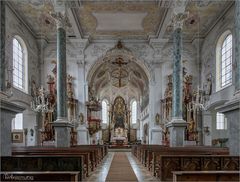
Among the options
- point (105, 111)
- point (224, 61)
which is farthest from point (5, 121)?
point (105, 111)

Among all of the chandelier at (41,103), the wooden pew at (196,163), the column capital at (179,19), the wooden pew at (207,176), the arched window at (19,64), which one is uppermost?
the column capital at (179,19)

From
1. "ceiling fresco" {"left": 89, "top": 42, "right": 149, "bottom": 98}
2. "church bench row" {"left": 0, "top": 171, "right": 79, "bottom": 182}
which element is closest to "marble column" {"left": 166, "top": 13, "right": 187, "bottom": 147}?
"church bench row" {"left": 0, "top": 171, "right": 79, "bottom": 182}

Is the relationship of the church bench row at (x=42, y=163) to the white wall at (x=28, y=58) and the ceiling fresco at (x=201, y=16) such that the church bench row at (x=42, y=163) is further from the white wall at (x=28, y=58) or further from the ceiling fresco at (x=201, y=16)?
the ceiling fresco at (x=201, y=16)

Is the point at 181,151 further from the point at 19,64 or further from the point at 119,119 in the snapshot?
the point at 119,119

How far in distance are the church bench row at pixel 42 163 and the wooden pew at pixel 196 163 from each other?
89.2 inches

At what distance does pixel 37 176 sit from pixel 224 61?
1640 centimetres

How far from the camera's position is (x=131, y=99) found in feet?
139

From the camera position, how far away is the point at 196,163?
838cm

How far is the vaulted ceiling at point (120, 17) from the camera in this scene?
1752 centimetres

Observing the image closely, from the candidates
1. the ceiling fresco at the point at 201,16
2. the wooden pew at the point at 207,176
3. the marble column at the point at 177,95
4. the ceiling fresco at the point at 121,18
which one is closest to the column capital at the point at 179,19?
the marble column at the point at 177,95

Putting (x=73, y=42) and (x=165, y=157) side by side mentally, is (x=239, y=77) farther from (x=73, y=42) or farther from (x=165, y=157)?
(x=73, y=42)

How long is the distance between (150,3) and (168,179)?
1098cm

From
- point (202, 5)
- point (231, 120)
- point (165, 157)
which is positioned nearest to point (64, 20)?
point (202, 5)

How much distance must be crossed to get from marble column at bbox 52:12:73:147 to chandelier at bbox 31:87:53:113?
199 inches
